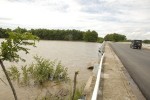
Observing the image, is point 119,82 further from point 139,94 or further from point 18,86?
point 18,86

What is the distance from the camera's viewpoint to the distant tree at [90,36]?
170 m

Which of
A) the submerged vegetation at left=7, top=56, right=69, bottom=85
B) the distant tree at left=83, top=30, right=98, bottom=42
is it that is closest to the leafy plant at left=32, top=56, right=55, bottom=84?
the submerged vegetation at left=7, top=56, right=69, bottom=85

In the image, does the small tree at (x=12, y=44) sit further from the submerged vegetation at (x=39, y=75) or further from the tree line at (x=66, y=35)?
the tree line at (x=66, y=35)

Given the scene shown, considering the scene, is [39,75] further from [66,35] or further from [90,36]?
[90,36]

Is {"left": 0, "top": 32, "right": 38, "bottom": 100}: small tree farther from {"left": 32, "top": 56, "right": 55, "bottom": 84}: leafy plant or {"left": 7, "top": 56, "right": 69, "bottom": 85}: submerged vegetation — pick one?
{"left": 32, "top": 56, "right": 55, "bottom": 84}: leafy plant

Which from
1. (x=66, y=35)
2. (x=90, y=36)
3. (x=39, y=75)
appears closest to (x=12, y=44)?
(x=39, y=75)

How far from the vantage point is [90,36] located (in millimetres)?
170250

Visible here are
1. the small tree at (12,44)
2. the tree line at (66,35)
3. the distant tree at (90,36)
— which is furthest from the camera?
the distant tree at (90,36)

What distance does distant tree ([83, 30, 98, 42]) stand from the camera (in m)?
170

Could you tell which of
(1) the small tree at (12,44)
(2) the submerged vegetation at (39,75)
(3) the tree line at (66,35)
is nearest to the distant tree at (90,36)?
(3) the tree line at (66,35)

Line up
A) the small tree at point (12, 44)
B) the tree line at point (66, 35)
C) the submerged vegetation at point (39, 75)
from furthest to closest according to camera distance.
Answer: the tree line at point (66, 35)
the submerged vegetation at point (39, 75)
the small tree at point (12, 44)

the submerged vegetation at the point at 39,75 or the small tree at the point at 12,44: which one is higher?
the small tree at the point at 12,44

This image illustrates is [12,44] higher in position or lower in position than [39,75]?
higher

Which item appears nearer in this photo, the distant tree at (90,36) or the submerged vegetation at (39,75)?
the submerged vegetation at (39,75)
